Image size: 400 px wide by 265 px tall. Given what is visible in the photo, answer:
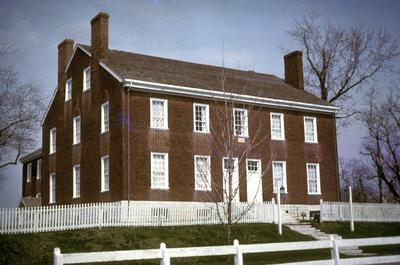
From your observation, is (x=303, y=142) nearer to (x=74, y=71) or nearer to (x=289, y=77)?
(x=289, y=77)

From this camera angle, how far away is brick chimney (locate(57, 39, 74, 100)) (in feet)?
113

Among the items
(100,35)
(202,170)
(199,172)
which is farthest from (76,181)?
(100,35)

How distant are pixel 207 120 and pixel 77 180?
27.3ft

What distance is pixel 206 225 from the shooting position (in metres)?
24.5

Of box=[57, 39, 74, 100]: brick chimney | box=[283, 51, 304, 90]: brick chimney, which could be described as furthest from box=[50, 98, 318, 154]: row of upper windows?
box=[283, 51, 304, 90]: brick chimney

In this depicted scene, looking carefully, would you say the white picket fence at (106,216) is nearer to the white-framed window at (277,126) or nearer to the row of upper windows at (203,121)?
the row of upper windows at (203,121)

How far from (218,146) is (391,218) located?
11.4 metres

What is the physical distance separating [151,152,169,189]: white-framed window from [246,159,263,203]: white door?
4.99 metres

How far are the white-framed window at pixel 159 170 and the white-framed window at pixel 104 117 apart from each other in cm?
338

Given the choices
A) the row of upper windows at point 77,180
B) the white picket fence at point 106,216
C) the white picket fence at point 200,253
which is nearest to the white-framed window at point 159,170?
the white picket fence at point 106,216

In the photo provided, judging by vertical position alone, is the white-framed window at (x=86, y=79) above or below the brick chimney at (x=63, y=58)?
below

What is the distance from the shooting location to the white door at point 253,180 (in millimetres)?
29984

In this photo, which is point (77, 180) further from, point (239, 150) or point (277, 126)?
point (277, 126)

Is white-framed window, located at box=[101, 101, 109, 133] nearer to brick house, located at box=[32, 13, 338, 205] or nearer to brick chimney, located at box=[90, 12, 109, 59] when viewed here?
brick house, located at box=[32, 13, 338, 205]
